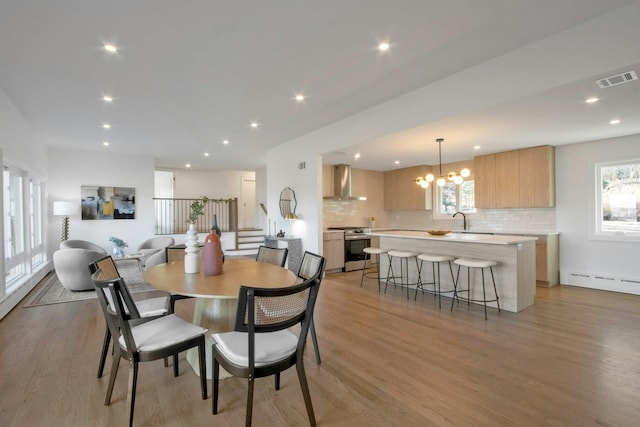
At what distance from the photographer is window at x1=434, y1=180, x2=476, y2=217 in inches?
288

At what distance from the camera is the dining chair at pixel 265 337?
163cm

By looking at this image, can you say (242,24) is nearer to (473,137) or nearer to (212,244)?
(212,244)

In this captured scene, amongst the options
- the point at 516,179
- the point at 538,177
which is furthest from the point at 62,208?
the point at 538,177

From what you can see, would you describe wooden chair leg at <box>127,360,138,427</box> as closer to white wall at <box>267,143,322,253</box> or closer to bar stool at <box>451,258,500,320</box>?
bar stool at <box>451,258,500,320</box>

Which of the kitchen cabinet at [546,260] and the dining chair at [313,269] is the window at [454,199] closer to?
the kitchen cabinet at [546,260]

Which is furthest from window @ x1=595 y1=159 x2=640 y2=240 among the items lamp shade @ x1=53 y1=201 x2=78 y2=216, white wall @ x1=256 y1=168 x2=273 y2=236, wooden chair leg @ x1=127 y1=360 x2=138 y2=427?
lamp shade @ x1=53 y1=201 x2=78 y2=216

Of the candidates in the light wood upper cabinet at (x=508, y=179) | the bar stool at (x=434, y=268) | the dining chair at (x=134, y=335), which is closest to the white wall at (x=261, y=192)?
the bar stool at (x=434, y=268)

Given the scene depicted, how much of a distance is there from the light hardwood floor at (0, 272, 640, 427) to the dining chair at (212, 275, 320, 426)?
37 cm

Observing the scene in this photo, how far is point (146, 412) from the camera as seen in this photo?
6.52 feet

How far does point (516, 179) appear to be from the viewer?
5.89 m

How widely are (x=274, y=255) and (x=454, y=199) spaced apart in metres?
5.66

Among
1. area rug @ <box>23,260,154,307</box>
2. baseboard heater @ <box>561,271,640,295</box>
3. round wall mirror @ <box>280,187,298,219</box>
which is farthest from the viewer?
round wall mirror @ <box>280,187,298,219</box>

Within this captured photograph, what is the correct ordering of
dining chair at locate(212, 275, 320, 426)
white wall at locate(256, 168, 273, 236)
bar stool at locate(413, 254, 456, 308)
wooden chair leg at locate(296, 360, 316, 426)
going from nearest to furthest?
dining chair at locate(212, 275, 320, 426) → wooden chair leg at locate(296, 360, 316, 426) → bar stool at locate(413, 254, 456, 308) → white wall at locate(256, 168, 273, 236)

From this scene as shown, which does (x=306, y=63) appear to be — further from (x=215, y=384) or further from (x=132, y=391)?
(x=132, y=391)
